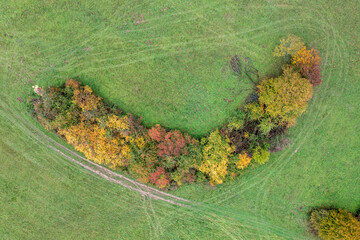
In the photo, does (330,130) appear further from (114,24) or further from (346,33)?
(114,24)

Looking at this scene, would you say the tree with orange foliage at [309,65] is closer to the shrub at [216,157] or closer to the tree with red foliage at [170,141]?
the shrub at [216,157]

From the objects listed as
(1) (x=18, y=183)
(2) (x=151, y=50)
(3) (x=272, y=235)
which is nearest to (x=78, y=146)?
(1) (x=18, y=183)

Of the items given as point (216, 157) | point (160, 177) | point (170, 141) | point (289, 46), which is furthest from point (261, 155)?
point (289, 46)

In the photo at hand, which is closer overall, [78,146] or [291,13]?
[78,146]

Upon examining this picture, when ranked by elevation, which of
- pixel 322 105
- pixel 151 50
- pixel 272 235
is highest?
pixel 151 50

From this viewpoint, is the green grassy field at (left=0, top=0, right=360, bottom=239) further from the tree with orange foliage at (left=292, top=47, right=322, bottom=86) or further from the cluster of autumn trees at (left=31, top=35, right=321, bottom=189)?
the tree with orange foliage at (left=292, top=47, right=322, bottom=86)

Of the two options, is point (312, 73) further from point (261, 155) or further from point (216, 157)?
point (216, 157)
